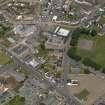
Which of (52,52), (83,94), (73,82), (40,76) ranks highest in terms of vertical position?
(52,52)

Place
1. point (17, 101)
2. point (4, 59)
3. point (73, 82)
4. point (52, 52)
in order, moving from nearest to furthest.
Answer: point (17, 101)
point (73, 82)
point (4, 59)
point (52, 52)

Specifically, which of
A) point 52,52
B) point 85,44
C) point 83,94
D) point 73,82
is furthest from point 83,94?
point 85,44

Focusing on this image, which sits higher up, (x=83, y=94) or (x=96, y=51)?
(x=96, y=51)

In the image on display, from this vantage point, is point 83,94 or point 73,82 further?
point 73,82

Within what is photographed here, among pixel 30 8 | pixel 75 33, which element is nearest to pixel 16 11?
pixel 30 8

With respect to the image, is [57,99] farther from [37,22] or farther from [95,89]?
[37,22]

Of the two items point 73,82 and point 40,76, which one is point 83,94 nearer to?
point 73,82

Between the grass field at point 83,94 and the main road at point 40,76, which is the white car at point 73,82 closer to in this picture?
the grass field at point 83,94

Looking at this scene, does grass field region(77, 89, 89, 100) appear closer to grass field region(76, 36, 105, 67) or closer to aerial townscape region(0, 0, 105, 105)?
aerial townscape region(0, 0, 105, 105)

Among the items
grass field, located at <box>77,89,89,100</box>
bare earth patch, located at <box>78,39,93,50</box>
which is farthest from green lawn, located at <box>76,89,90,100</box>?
bare earth patch, located at <box>78,39,93,50</box>
